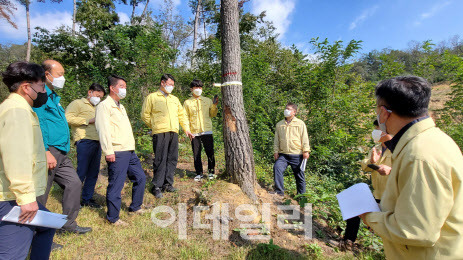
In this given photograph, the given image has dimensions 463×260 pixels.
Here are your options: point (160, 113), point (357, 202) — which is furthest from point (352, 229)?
point (160, 113)

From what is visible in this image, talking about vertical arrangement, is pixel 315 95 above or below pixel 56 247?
above

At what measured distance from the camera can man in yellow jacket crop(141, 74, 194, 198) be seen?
12.9ft

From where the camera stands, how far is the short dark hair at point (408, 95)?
1.35m

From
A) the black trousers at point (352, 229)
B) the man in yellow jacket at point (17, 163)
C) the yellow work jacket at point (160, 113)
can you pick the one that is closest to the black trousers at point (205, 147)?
the yellow work jacket at point (160, 113)

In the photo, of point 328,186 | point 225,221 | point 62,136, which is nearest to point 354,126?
point 328,186

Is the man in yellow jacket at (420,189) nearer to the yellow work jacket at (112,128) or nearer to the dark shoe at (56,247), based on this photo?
the yellow work jacket at (112,128)

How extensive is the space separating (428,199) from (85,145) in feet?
14.3

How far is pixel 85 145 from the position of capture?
150 inches

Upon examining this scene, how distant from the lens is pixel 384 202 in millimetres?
1438

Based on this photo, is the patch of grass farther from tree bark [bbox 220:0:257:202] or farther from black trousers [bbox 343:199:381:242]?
tree bark [bbox 220:0:257:202]

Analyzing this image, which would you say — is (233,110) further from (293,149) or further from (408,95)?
(408,95)

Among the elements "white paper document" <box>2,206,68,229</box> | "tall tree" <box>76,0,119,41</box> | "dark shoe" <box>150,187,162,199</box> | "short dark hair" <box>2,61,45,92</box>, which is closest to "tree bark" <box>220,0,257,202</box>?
"dark shoe" <box>150,187,162,199</box>

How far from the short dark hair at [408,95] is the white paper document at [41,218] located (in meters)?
2.67

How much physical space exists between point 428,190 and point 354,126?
5.85m
